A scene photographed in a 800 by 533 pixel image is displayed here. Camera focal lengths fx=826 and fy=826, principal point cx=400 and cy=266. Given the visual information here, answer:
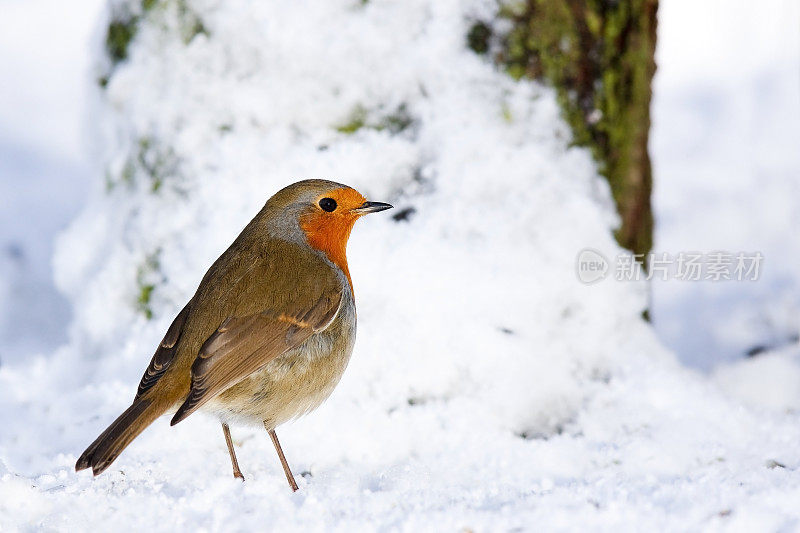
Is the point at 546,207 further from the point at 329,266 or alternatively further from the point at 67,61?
the point at 67,61

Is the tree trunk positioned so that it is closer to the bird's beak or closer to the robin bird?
the bird's beak

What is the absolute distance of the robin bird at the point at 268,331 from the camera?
2.59 metres

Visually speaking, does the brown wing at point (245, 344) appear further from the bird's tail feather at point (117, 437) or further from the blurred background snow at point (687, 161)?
the blurred background snow at point (687, 161)

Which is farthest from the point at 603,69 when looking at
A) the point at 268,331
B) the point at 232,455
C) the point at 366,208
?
the point at 232,455

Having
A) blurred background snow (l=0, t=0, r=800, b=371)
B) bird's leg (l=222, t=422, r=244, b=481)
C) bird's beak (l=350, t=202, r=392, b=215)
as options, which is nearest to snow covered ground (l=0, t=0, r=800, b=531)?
bird's leg (l=222, t=422, r=244, b=481)

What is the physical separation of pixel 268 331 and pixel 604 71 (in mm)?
2412

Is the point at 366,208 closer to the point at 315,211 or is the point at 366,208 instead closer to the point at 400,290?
the point at 315,211

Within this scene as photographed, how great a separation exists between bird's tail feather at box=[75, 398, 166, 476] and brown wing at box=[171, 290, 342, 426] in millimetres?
101

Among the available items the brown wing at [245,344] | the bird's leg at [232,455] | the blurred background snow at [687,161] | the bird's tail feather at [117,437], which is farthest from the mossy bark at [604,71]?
the bird's tail feather at [117,437]

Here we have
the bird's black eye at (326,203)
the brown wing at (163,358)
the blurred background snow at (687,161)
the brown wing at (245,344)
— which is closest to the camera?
the brown wing at (245,344)

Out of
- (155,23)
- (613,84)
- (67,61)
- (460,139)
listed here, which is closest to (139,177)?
(155,23)

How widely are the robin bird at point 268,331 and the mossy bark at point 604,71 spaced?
4.99ft

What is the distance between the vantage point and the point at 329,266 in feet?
9.75

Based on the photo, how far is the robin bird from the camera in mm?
2586
